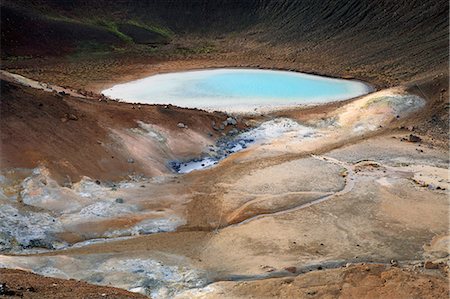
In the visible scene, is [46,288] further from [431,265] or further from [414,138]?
[414,138]

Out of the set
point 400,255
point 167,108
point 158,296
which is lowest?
point 158,296

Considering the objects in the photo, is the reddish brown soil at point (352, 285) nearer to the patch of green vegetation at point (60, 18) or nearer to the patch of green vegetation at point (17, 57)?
the patch of green vegetation at point (17, 57)

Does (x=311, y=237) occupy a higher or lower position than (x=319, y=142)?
lower

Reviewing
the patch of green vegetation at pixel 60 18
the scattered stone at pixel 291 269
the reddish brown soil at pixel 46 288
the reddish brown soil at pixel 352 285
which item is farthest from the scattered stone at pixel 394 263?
the patch of green vegetation at pixel 60 18

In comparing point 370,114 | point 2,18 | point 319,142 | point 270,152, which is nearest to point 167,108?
point 270,152

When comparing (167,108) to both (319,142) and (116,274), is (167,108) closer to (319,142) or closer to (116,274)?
(319,142)

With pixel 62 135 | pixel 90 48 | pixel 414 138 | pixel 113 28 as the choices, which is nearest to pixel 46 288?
pixel 62 135

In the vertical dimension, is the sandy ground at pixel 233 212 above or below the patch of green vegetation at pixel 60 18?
below
